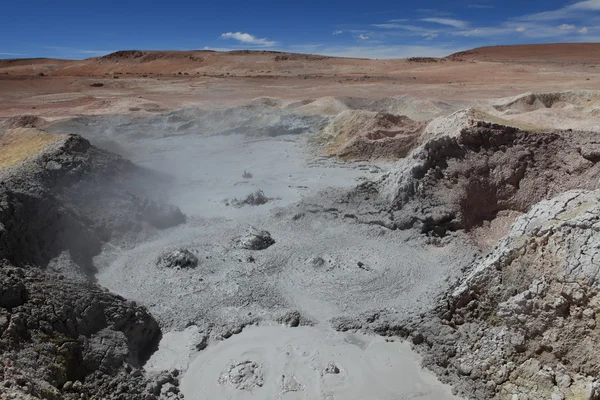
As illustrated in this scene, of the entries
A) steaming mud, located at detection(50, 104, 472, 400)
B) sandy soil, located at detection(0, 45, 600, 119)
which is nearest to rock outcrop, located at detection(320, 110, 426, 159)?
steaming mud, located at detection(50, 104, 472, 400)

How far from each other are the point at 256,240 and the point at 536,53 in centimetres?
6630

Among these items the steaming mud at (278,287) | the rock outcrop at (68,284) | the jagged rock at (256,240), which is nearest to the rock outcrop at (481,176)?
the steaming mud at (278,287)

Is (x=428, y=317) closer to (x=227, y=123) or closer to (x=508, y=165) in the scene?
(x=508, y=165)

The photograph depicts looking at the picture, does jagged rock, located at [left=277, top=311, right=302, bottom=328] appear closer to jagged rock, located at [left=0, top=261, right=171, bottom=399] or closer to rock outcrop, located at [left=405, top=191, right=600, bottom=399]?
rock outcrop, located at [left=405, top=191, right=600, bottom=399]

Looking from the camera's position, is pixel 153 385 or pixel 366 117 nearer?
pixel 153 385

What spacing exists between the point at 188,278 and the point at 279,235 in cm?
207

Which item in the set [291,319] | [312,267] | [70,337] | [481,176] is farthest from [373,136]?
[70,337]

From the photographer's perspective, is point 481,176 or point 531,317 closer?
point 531,317

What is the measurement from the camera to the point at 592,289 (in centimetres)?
443

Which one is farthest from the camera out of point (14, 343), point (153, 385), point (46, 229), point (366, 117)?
point (366, 117)

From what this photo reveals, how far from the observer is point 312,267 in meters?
7.38

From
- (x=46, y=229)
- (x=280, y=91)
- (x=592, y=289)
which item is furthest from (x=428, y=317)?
(x=280, y=91)

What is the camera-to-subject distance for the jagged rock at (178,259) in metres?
7.38

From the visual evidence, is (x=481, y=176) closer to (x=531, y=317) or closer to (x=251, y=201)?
(x=531, y=317)
